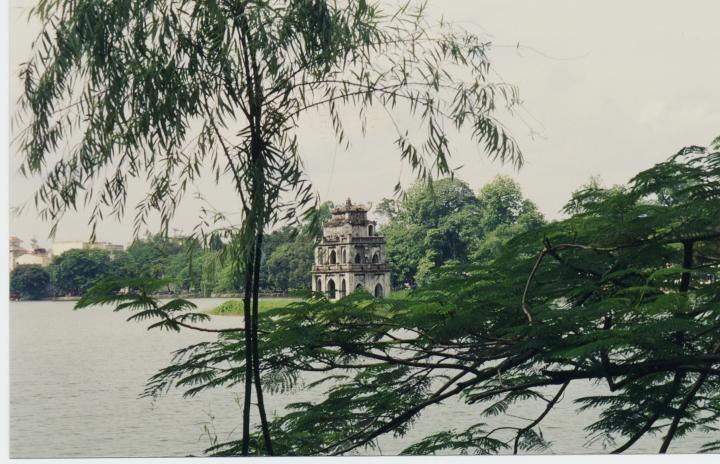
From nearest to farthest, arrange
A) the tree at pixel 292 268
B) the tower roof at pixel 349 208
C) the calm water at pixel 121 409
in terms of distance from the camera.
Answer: the tree at pixel 292 268, the calm water at pixel 121 409, the tower roof at pixel 349 208

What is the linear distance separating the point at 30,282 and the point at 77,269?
362 mm

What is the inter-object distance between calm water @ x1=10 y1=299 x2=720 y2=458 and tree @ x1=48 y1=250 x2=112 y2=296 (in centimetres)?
102

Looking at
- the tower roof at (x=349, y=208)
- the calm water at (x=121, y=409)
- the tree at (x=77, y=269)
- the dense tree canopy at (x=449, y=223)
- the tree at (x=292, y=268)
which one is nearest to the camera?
the tree at (x=77, y=269)

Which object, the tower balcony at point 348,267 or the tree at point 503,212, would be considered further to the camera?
the tree at point 503,212

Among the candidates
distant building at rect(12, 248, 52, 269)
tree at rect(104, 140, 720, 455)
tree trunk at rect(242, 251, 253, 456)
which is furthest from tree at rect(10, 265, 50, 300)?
tree trunk at rect(242, 251, 253, 456)

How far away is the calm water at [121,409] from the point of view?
8477mm

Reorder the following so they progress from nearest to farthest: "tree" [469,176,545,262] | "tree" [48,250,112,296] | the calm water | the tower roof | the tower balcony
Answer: "tree" [48,250,112,296]
the calm water
the tower roof
the tower balcony
"tree" [469,176,545,262]

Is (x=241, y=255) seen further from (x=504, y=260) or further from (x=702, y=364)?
(x=702, y=364)

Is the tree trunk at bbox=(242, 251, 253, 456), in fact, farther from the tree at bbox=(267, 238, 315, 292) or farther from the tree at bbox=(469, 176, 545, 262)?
the tree at bbox=(469, 176, 545, 262)

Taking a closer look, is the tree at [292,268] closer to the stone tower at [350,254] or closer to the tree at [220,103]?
the stone tower at [350,254]

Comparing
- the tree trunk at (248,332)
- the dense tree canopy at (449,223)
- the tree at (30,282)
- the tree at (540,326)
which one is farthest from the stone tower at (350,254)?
the tree trunk at (248,332)

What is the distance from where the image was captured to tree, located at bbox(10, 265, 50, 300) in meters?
6.88

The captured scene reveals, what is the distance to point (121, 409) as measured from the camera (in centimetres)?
1052

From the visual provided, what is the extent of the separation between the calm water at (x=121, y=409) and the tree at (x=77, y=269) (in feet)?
3.36
